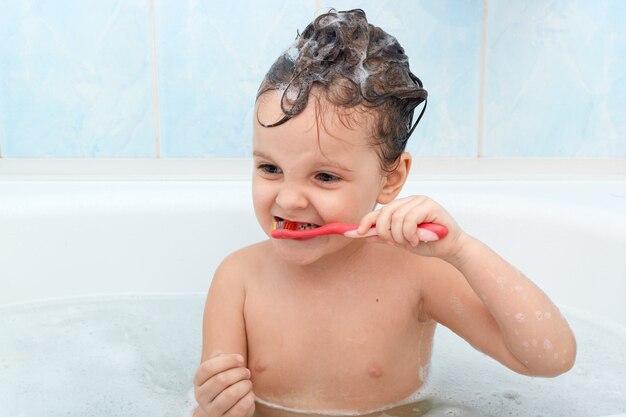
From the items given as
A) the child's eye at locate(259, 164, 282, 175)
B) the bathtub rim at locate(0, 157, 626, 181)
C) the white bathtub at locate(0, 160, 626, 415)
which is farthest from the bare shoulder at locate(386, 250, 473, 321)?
the bathtub rim at locate(0, 157, 626, 181)

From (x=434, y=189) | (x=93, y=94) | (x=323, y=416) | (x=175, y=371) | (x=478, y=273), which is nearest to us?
(x=478, y=273)

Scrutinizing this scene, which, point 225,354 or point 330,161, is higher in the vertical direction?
point 330,161

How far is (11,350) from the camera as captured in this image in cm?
122

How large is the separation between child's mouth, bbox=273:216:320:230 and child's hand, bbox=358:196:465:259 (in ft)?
0.34

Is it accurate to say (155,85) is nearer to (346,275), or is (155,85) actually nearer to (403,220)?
(346,275)

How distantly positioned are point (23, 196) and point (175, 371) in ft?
1.52

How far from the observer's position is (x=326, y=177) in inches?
33.9

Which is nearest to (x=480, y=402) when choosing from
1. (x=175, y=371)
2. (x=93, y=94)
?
(x=175, y=371)

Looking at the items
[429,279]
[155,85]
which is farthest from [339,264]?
[155,85]

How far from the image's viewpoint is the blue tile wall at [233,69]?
156 centimetres

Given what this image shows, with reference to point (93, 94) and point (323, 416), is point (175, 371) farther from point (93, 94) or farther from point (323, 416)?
point (93, 94)

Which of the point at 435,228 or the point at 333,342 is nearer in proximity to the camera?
the point at 435,228

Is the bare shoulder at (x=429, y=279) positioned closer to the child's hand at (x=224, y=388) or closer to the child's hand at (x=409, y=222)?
the child's hand at (x=409, y=222)

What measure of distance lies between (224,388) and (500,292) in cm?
34
